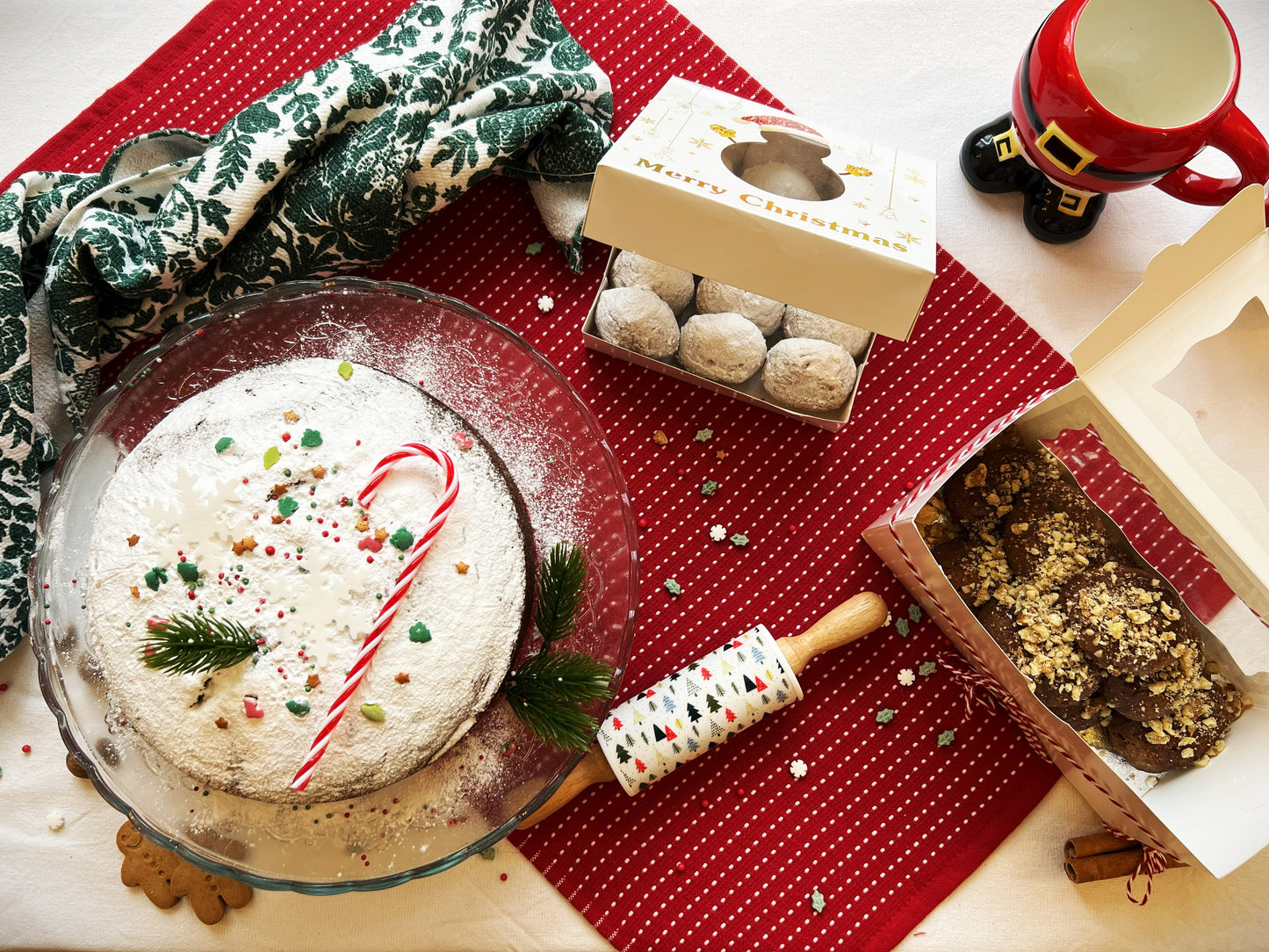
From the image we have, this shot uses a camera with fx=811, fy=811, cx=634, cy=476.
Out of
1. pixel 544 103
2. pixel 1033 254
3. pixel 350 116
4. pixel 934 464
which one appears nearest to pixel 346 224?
pixel 350 116

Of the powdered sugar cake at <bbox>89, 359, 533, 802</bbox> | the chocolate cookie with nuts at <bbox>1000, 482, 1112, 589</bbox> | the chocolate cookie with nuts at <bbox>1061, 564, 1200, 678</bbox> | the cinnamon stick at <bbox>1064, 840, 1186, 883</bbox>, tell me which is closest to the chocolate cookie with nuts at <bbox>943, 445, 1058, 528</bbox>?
the chocolate cookie with nuts at <bbox>1000, 482, 1112, 589</bbox>

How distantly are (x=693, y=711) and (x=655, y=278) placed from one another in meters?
0.52

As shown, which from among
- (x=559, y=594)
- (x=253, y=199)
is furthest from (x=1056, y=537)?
(x=253, y=199)

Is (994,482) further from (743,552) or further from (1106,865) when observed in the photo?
(1106,865)

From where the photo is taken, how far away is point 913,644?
3.51ft

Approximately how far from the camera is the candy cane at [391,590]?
0.73 meters

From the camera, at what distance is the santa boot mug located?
883 millimetres

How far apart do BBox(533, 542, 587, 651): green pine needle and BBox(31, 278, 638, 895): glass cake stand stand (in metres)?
0.06

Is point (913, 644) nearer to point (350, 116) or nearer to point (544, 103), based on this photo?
point (544, 103)

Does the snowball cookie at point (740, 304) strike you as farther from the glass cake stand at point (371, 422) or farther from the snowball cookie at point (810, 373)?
the glass cake stand at point (371, 422)

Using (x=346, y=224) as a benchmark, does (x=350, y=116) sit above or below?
above

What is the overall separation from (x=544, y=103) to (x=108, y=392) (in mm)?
617

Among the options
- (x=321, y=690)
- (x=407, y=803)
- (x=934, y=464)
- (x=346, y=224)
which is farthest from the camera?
(x=934, y=464)

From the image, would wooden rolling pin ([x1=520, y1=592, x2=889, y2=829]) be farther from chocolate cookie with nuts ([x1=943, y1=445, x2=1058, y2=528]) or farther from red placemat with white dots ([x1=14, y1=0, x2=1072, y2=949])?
chocolate cookie with nuts ([x1=943, y1=445, x2=1058, y2=528])
